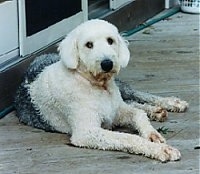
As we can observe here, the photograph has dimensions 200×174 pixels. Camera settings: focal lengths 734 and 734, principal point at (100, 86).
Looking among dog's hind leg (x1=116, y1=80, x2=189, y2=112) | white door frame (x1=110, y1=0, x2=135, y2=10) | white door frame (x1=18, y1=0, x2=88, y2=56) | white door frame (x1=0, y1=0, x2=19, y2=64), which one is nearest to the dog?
dog's hind leg (x1=116, y1=80, x2=189, y2=112)

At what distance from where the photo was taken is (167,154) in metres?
4.20

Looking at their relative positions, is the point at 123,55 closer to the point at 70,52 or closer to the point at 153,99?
the point at 70,52

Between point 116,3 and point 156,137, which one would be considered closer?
point 156,137

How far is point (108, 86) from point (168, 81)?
139 centimetres

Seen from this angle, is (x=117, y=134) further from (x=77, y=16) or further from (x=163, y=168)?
(x=77, y=16)

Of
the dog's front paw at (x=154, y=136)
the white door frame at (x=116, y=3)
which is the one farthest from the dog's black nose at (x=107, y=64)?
the white door frame at (x=116, y=3)

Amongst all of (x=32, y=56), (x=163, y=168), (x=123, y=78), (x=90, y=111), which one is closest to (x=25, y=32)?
(x=32, y=56)

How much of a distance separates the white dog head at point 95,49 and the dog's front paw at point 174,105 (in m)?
0.82

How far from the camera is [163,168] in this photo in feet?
13.6

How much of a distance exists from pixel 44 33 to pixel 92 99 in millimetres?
1589

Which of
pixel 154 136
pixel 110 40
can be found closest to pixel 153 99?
pixel 154 136

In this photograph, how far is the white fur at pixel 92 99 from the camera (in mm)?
4305

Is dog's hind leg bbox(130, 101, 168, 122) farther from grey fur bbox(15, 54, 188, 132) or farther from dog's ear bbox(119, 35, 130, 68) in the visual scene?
dog's ear bbox(119, 35, 130, 68)

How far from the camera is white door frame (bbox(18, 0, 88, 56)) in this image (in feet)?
18.2
